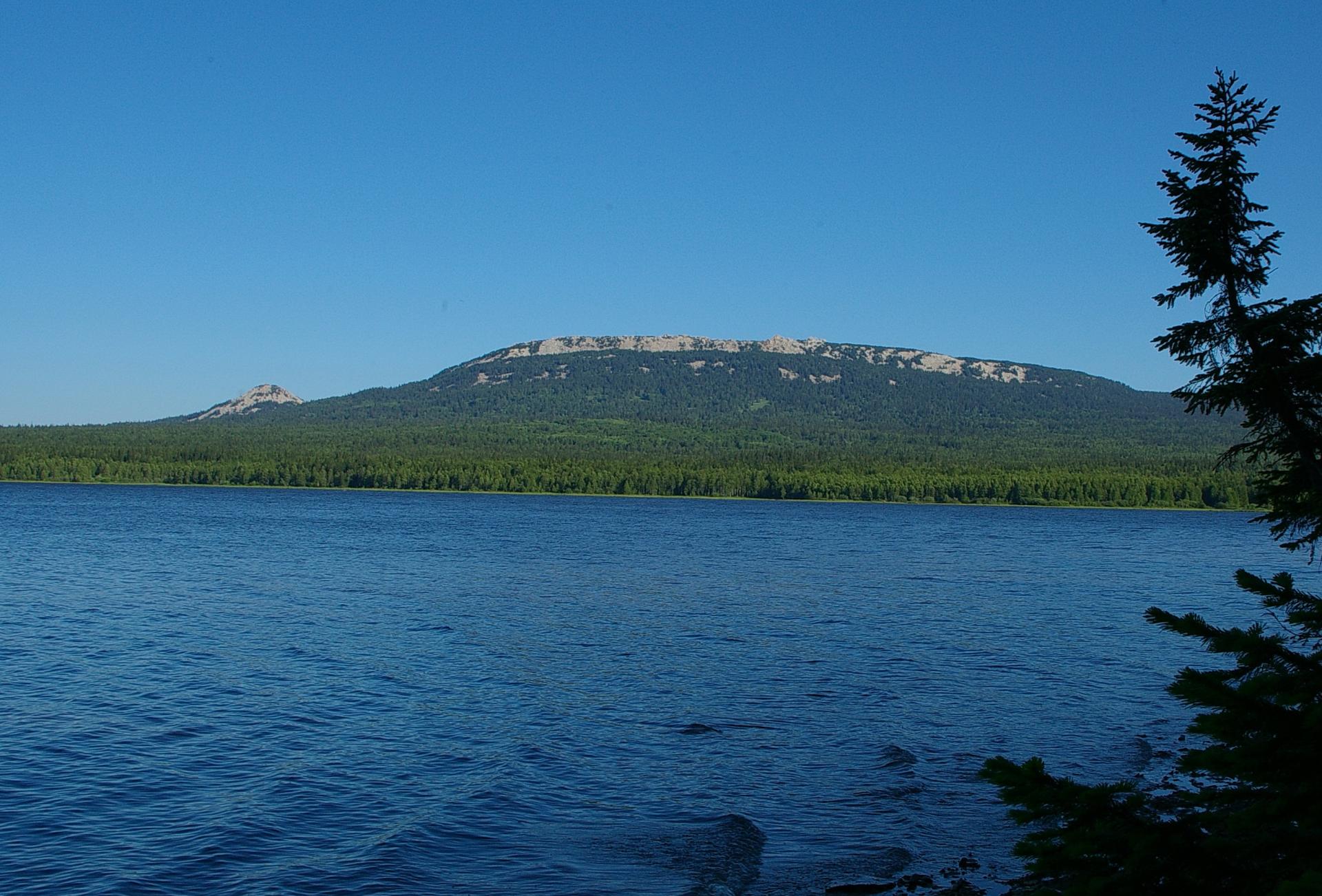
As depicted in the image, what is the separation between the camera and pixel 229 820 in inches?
936

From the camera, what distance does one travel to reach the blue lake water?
22.2 meters

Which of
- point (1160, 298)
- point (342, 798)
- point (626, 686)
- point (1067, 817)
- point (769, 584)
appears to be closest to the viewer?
point (1067, 817)

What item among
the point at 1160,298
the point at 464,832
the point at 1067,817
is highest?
the point at 1160,298

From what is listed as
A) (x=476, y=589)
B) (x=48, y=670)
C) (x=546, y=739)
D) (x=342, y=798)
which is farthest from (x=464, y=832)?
(x=476, y=589)

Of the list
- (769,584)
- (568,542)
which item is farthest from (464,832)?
(568,542)

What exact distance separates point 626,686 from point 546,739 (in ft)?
25.2

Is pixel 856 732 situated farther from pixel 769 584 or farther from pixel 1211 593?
pixel 1211 593

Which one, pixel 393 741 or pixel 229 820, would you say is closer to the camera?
pixel 229 820

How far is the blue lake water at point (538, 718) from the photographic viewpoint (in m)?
22.2

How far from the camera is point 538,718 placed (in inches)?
1329

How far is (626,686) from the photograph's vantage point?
38.5m

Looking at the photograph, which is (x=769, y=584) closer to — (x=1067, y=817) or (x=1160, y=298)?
(x=1160, y=298)

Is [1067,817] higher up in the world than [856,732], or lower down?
higher up

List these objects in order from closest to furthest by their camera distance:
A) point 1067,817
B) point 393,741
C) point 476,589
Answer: point 1067,817
point 393,741
point 476,589
